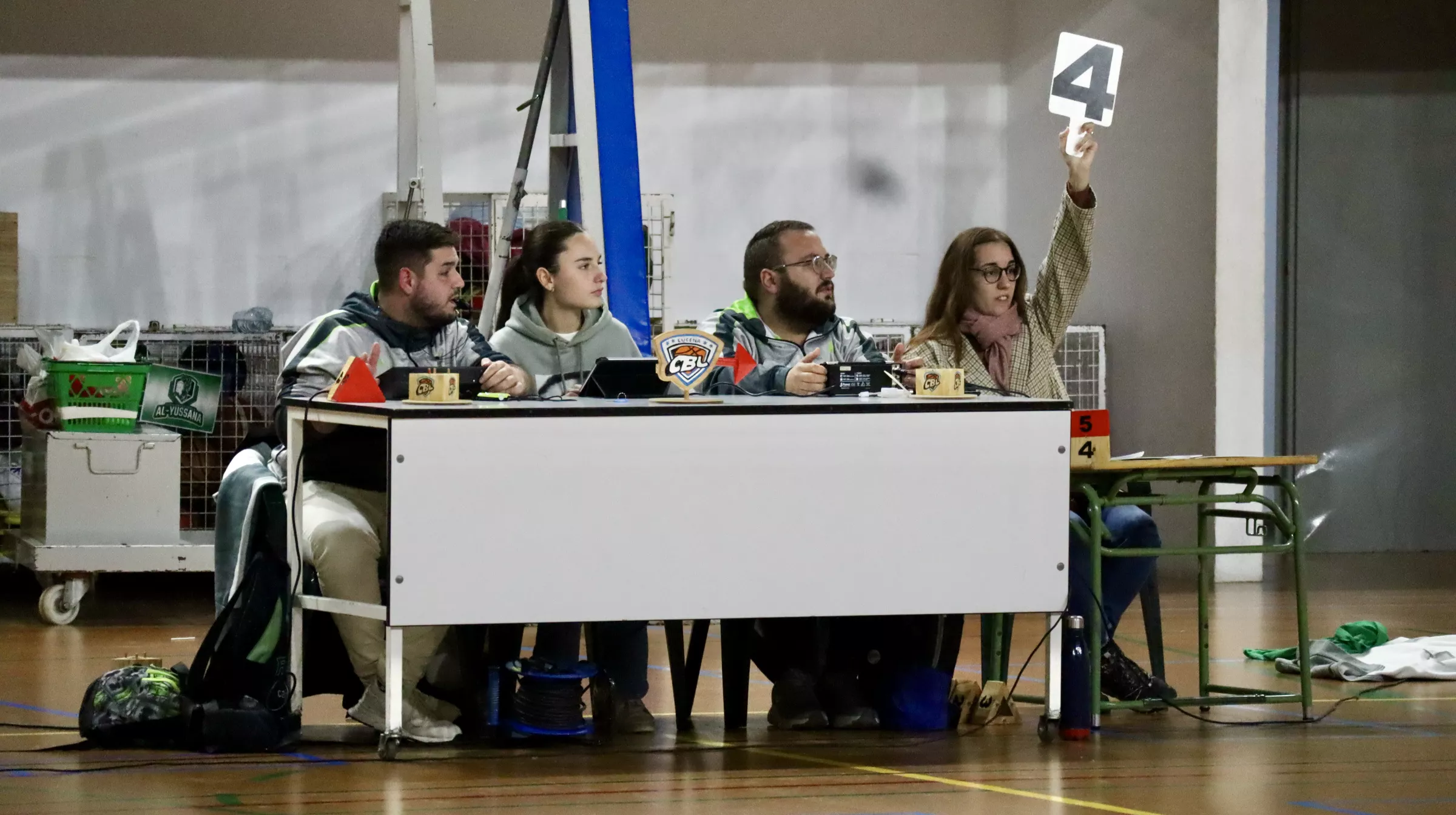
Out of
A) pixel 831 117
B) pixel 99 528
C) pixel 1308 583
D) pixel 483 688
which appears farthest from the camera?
pixel 831 117

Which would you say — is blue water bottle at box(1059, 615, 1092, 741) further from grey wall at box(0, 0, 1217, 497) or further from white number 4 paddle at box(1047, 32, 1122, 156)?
grey wall at box(0, 0, 1217, 497)

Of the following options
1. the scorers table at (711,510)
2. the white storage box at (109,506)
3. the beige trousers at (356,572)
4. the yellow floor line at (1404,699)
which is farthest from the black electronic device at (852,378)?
the white storage box at (109,506)

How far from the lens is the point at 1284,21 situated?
361 inches

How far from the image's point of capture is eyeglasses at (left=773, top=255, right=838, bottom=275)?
15.9 feet

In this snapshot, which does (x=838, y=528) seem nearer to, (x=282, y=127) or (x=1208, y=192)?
(x=1208, y=192)

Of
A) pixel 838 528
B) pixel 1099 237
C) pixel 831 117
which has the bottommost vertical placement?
pixel 838 528

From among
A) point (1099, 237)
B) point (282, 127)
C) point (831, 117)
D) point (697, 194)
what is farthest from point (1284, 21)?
point (282, 127)

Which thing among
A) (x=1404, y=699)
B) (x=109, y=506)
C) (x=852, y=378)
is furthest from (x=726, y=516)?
(x=109, y=506)

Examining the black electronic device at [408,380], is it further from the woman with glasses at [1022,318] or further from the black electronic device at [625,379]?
the woman with glasses at [1022,318]

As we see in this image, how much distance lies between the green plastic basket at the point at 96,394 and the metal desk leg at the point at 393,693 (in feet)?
10.7

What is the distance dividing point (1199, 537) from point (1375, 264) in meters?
4.71

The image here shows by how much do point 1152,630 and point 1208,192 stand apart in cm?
348

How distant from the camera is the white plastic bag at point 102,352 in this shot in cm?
667

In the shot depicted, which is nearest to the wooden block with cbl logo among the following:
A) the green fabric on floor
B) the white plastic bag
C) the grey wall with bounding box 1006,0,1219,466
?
the green fabric on floor
